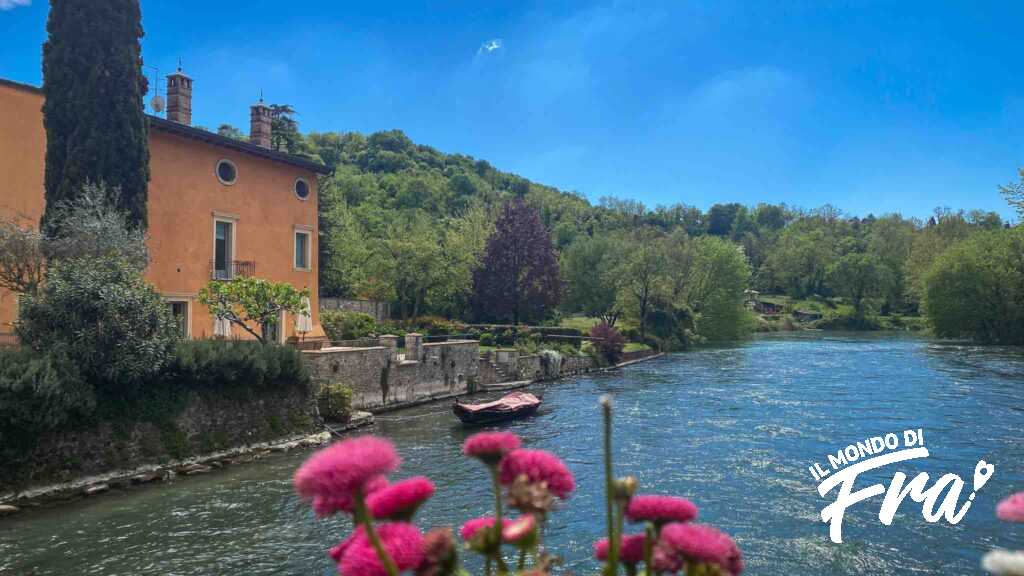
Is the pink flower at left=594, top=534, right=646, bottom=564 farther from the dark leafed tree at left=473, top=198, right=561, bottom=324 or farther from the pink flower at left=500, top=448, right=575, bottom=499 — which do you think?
the dark leafed tree at left=473, top=198, right=561, bottom=324

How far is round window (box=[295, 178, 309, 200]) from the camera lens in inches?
1110

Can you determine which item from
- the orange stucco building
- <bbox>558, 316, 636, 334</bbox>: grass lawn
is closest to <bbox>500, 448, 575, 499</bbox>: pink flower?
the orange stucco building

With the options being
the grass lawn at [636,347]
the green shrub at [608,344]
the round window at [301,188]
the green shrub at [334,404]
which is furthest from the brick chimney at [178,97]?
the grass lawn at [636,347]

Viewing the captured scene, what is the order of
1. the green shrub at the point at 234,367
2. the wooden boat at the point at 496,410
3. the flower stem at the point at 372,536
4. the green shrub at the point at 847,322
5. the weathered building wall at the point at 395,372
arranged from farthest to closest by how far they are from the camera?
1. the green shrub at the point at 847,322
2. the weathered building wall at the point at 395,372
3. the wooden boat at the point at 496,410
4. the green shrub at the point at 234,367
5. the flower stem at the point at 372,536

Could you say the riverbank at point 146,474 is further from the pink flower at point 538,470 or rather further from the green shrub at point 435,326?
the green shrub at point 435,326

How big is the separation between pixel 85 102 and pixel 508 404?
636 inches

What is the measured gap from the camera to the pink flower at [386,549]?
5.62 feet

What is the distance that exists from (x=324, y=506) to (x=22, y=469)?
1597 cm

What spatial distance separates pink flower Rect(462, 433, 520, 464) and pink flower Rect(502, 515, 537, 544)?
27cm

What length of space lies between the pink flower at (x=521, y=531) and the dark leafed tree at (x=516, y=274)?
1933 inches

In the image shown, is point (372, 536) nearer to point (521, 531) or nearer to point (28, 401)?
point (521, 531)

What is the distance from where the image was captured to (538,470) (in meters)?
2.02

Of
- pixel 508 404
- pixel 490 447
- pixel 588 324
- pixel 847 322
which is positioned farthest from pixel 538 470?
pixel 847 322

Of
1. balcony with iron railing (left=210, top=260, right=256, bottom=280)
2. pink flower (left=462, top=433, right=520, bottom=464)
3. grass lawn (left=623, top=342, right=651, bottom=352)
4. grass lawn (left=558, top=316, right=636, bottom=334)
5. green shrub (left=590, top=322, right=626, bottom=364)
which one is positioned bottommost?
grass lawn (left=623, top=342, right=651, bottom=352)
